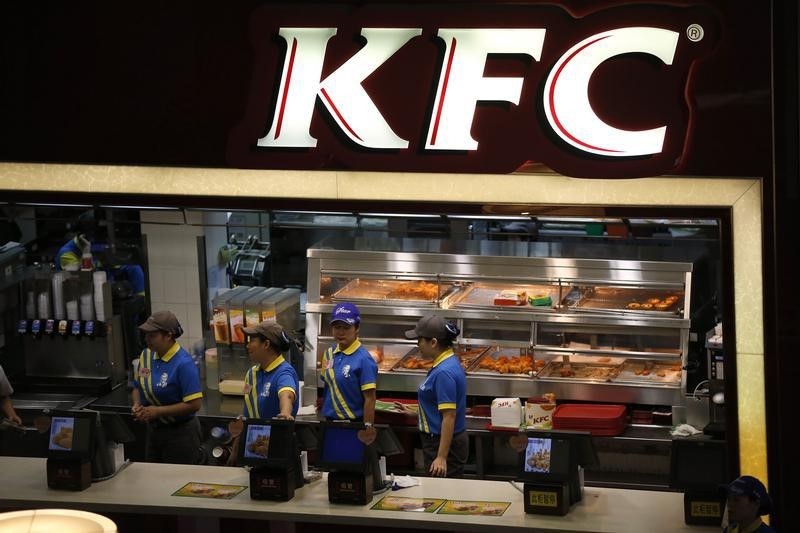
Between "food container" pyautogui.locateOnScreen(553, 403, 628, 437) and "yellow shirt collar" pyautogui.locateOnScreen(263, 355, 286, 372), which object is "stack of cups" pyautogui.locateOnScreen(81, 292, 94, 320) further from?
"food container" pyautogui.locateOnScreen(553, 403, 628, 437)

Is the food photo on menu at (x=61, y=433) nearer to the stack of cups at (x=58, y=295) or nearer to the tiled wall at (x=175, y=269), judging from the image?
the stack of cups at (x=58, y=295)

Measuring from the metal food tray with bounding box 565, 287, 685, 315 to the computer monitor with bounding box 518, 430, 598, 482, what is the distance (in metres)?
2.72

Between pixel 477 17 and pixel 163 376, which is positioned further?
pixel 163 376

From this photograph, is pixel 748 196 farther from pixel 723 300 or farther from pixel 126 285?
pixel 126 285

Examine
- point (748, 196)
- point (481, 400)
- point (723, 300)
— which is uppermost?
point (748, 196)

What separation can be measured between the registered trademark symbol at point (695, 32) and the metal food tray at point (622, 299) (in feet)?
8.98

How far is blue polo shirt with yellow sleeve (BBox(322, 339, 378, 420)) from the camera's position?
7.09m

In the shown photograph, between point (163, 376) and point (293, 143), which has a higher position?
point (293, 143)

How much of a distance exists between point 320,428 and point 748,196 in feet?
7.85

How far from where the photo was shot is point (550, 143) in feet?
19.1

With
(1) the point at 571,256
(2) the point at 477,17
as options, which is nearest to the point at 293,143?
(2) the point at 477,17

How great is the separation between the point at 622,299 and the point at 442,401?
6.63ft

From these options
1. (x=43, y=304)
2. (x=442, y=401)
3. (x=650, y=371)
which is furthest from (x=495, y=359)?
(x=43, y=304)

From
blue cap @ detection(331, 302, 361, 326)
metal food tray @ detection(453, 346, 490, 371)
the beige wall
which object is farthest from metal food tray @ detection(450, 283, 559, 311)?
the beige wall
